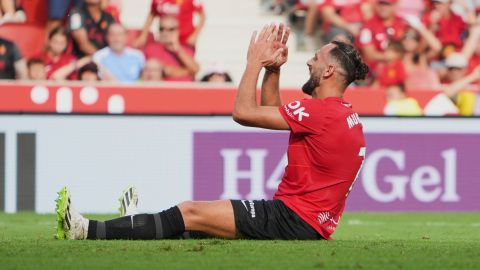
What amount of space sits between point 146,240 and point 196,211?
0.41 m

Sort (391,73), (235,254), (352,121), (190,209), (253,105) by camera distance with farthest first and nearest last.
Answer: (391,73), (352,121), (190,209), (253,105), (235,254)

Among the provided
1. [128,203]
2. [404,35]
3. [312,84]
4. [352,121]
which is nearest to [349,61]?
[312,84]

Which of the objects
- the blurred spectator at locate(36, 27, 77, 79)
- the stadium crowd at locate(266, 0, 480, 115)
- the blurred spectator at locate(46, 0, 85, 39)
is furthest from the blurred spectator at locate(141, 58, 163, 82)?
the stadium crowd at locate(266, 0, 480, 115)

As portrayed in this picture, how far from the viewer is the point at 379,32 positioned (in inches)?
630

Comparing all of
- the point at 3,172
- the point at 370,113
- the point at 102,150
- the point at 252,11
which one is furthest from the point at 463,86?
the point at 3,172

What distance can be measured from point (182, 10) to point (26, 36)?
2159 mm

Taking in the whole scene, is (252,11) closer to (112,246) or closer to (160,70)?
(160,70)

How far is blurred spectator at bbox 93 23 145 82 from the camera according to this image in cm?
1474

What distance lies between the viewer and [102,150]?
12.8 m

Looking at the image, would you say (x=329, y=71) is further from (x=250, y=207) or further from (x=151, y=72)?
(x=151, y=72)

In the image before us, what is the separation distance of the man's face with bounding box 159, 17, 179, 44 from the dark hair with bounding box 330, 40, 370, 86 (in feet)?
25.2

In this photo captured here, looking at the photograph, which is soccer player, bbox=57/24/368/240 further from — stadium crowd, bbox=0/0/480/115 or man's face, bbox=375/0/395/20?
man's face, bbox=375/0/395/20

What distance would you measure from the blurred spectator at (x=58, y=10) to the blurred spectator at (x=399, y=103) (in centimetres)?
433

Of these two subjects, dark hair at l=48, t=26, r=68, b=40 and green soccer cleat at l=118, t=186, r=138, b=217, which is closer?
green soccer cleat at l=118, t=186, r=138, b=217
